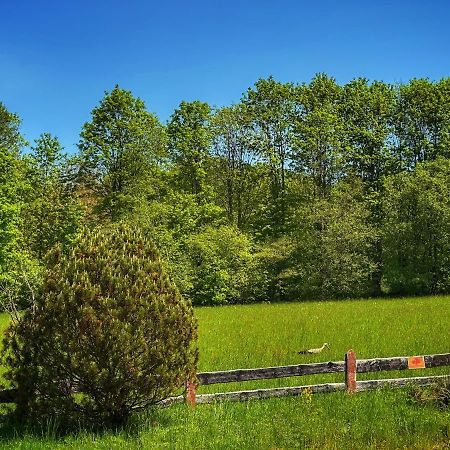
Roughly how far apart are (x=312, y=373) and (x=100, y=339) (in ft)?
15.9

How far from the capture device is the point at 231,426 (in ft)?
32.0

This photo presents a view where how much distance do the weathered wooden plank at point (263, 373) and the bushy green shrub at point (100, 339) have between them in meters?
1.53

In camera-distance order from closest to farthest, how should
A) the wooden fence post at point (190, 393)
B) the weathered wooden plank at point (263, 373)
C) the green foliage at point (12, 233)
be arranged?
1. the wooden fence post at point (190, 393)
2. the weathered wooden plank at point (263, 373)
3. the green foliage at point (12, 233)

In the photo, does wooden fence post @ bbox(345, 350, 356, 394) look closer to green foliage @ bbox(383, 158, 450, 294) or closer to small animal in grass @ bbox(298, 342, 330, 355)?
small animal in grass @ bbox(298, 342, 330, 355)

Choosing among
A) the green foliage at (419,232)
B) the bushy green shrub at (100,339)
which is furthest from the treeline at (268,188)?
the bushy green shrub at (100,339)

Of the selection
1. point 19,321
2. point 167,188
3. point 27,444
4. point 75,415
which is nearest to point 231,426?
point 75,415

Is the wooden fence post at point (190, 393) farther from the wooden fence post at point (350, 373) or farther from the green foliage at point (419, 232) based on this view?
the green foliage at point (419, 232)

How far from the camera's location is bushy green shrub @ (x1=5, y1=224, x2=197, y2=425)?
8.70m

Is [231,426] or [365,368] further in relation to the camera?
[365,368]

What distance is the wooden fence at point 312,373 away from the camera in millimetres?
11047

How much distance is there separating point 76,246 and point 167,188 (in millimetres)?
36514

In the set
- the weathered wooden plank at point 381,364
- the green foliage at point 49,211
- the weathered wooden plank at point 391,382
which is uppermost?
the green foliage at point 49,211

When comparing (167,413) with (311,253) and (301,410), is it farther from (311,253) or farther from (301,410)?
(311,253)

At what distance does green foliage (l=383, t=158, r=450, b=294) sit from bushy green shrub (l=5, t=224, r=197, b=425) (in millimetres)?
36325
